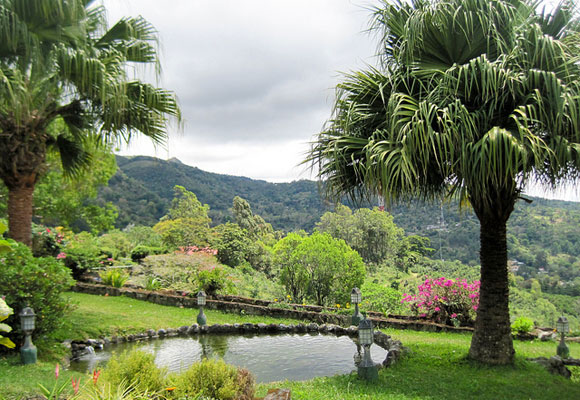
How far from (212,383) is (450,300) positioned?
694cm

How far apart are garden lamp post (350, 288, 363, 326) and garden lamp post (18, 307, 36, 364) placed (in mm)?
5557

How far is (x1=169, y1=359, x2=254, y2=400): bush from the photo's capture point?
3891 mm

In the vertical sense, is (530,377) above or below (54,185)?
below

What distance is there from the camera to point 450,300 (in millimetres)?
9391

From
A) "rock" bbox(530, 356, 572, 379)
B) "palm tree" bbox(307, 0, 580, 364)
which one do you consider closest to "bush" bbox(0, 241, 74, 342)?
"palm tree" bbox(307, 0, 580, 364)

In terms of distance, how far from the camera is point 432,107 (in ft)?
16.7

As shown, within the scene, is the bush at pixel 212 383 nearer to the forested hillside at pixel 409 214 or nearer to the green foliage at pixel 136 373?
the green foliage at pixel 136 373

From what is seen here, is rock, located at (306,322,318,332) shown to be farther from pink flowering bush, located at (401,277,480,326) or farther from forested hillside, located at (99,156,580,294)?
forested hillside, located at (99,156,580,294)

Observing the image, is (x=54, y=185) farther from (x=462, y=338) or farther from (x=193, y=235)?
(x=462, y=338)

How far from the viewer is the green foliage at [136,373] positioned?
3.85 m

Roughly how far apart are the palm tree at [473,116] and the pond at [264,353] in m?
2.32

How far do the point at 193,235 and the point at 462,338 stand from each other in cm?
1609

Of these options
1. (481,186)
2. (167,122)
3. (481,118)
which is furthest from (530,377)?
(167,122)

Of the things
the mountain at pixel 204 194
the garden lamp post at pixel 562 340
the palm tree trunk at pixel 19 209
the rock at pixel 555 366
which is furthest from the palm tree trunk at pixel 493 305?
the mountain at pixel 204 194
